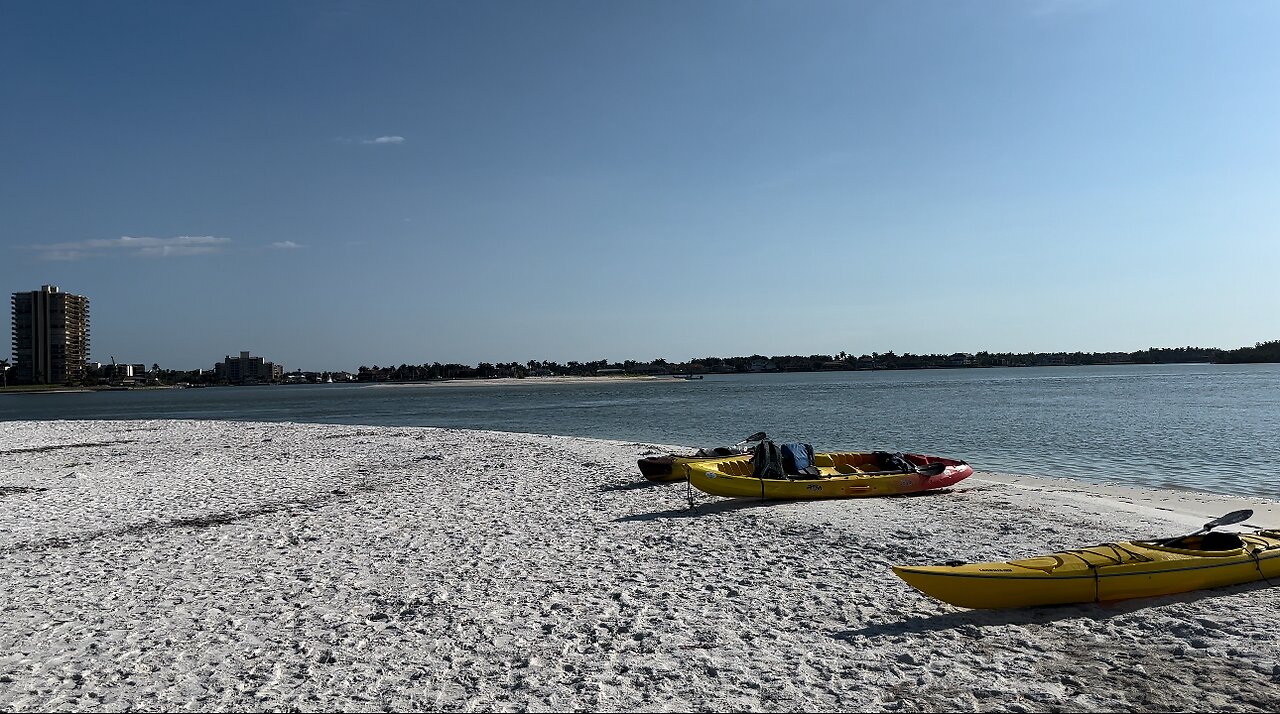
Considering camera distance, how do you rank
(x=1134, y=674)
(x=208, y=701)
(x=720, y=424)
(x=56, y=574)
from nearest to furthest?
(x=208, y=701) < (x=1134, y=674) < (x=56, y=574) < (x=720, y=424)

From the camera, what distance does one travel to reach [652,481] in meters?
18.0

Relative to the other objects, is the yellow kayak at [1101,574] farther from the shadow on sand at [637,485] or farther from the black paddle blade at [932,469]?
the shadow on sand at [637,485]

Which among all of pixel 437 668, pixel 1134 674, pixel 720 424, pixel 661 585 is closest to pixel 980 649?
pixel 1134 674

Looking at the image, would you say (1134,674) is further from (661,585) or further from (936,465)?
(936,465)

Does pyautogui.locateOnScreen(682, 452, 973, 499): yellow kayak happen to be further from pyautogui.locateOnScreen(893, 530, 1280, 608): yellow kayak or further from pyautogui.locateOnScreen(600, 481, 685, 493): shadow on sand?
pyautogui.locateOnScreen(893, 530, 1280, 608): yellow kayak

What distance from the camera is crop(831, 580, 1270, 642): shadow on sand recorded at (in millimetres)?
7617

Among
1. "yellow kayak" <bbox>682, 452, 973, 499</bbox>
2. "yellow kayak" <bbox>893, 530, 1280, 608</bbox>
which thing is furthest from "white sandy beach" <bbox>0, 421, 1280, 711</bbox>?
"yellow kayak" <bbox>682, 452, 973, 499</bbox>

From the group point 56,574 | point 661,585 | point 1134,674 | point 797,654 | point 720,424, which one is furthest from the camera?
point 720,424

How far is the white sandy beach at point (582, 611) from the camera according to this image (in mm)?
6262

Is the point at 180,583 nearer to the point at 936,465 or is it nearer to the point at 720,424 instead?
the point at 936,465

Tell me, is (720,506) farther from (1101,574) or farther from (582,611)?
(1101,574)

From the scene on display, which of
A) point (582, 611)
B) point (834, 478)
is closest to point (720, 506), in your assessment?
point (834, 478)

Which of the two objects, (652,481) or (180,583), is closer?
(180,583)

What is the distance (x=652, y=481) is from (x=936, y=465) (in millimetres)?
6373
